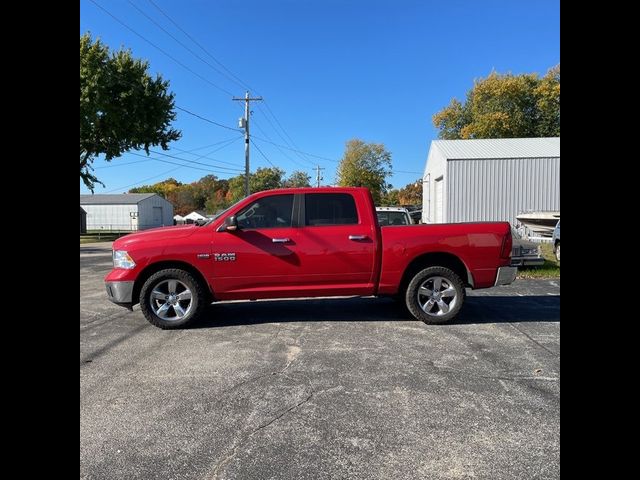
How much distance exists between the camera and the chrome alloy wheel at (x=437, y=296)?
619 cm

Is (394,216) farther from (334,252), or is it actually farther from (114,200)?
(114,200)

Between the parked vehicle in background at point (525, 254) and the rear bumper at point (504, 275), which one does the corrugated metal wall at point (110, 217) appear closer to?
the parked vehicle in background at point (525, 254)

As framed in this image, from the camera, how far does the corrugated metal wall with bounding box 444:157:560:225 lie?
22.7 meters

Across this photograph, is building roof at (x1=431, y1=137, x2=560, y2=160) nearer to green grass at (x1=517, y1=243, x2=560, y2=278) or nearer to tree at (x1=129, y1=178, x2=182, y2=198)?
green grass at (x1=517, y1=243, x2=560, y2=278)

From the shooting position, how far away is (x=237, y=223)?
236 inches

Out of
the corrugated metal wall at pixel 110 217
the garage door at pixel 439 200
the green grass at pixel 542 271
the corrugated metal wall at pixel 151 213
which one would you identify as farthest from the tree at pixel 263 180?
the green grass at pixel 542 271

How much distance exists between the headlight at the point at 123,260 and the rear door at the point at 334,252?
2240mm

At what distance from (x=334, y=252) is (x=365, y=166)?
2124 inches

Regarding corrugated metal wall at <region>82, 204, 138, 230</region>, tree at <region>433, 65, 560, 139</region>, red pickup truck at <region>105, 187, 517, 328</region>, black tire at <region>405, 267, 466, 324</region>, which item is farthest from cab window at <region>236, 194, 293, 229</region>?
corrugated metal wall at <region>82, 204, 138, 230</region>

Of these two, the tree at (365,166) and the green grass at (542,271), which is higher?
the tree at (365,166)

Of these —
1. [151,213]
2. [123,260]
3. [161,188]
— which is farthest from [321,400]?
[161,188]

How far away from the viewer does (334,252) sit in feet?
19.9
